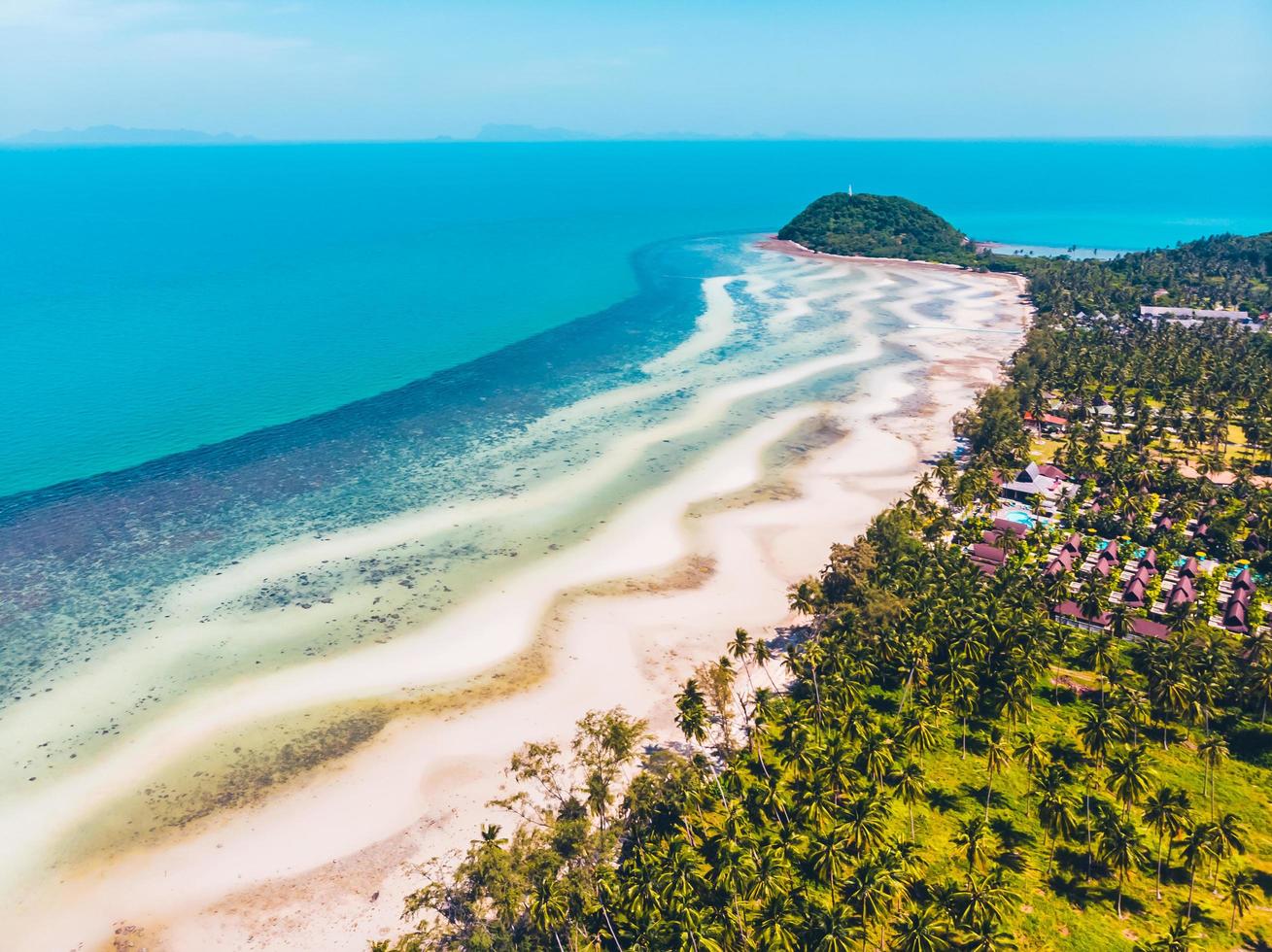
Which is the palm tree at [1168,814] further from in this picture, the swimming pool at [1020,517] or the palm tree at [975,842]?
the swimming pool at [1020,517]

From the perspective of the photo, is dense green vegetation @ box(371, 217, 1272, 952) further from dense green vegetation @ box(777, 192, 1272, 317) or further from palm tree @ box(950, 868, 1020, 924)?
dense green vegetation @ box(777, 192, 1272, 317)

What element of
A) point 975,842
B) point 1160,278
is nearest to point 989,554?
point 975,842

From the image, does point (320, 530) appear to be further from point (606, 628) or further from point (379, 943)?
point (379, 943)

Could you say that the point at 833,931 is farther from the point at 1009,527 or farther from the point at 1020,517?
the point at 1020,517

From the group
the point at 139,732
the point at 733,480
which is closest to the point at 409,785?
the point at 139,732

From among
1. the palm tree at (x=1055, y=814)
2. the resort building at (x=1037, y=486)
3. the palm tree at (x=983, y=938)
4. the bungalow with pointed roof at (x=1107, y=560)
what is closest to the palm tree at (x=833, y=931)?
→ the palm tree at (x=983, y=938)
